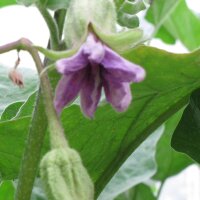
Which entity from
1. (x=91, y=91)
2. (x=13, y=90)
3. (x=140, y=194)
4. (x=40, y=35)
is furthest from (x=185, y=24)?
(x=40, y=35)

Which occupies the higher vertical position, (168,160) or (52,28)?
(52,28)

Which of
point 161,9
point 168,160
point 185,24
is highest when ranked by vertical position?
point 161,9

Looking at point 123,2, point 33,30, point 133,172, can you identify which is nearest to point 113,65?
point 123,2

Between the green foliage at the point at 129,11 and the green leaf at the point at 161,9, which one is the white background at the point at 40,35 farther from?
the green foliage at the point at 129,11

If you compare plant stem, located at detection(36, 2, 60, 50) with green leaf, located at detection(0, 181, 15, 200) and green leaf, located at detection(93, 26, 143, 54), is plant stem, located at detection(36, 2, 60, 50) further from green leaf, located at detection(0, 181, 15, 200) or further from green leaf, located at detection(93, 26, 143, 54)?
green leaf, located at detection(0, 181, 15, 200)

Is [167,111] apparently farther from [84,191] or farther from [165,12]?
[165,12]

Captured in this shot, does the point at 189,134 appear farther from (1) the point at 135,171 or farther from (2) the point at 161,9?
(2) the point at 161,9

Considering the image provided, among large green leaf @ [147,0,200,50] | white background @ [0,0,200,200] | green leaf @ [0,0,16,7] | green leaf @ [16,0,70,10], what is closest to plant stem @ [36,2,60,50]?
green leaf @ [16,0,70,10]
